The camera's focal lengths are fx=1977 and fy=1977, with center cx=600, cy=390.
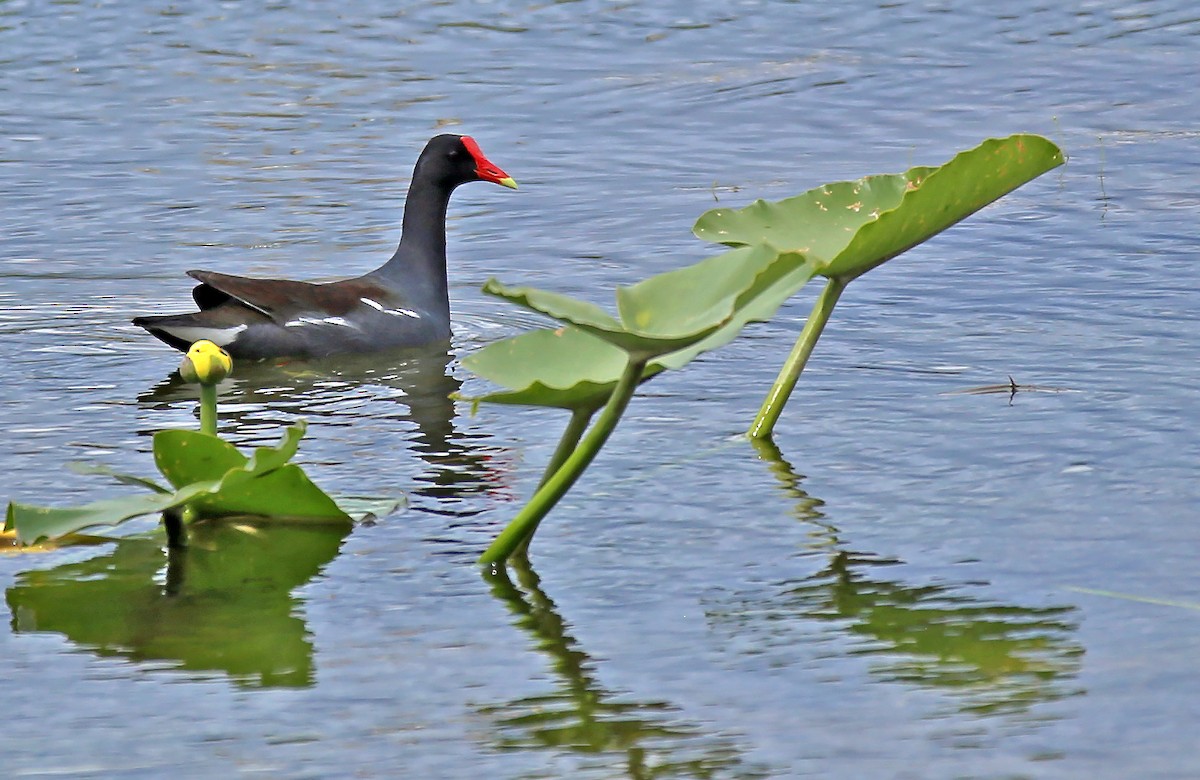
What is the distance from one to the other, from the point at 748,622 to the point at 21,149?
825 cm

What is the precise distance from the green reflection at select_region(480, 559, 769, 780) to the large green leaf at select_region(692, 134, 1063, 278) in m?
1.59

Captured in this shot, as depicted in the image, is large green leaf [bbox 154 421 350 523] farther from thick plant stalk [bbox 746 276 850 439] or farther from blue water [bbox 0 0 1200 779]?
thick plant stalk [bbox 746 276 850 439]

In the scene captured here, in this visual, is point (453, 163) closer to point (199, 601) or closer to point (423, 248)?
point (423, 248)

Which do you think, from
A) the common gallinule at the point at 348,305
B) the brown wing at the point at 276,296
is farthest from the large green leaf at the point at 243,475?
the brown wing at the point at 276,296

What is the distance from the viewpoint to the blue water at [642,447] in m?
4.29

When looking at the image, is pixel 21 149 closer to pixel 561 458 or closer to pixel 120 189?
pixel 120 189

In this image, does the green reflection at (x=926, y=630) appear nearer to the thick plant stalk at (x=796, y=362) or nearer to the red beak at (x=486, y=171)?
the thick plant stalk at (x=796, y=362)

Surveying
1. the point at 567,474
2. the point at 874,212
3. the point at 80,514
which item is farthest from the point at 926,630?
the point at 80,514

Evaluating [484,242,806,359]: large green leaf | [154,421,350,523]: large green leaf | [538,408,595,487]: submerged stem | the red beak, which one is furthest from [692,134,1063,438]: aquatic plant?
the red beak

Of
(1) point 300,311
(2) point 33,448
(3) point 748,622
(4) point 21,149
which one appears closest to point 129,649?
(3) point 748,622

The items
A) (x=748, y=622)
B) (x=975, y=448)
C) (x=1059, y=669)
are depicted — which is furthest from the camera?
(x=975, y=448)

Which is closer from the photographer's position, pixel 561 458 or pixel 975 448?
pixel 561 458

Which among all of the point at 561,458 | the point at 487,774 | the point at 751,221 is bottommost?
the point at 487,774

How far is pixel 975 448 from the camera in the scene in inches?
250
